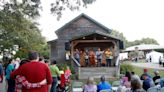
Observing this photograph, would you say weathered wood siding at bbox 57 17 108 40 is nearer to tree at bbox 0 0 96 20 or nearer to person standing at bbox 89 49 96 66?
person standing at bbox 89 49 96 66

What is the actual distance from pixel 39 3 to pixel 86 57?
13.5 m

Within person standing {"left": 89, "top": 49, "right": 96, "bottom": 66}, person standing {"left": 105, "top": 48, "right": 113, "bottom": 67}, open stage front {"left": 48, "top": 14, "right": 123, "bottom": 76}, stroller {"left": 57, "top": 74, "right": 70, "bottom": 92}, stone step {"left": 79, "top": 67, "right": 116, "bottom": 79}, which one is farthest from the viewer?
open stage front {"left": 48, "top": 14, "right": 123, "bottom": 76}

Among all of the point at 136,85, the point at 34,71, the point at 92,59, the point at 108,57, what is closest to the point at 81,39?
the point at 92,59

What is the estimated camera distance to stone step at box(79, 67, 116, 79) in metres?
32.0

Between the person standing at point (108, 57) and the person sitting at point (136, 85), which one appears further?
the person standing at point (108, 57)

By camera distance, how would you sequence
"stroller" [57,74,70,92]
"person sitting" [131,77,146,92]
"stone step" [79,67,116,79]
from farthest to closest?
1. "stone step" [79,67,116,79]
2. "stroller" [57,74,70,92]
3. "person sitting" [131,77,146,92]

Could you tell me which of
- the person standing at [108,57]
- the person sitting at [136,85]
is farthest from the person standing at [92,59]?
the person sitting at [136,85]

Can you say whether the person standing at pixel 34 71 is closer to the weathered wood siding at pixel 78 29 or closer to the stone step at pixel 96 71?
the stone step at pixel 96 71

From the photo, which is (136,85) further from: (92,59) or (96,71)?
(92,59)

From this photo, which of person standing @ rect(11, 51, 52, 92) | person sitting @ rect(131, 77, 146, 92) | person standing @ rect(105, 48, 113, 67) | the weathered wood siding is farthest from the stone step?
person standing @ rect(11, 51, 52, 92)

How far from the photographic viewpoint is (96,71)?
106 ft

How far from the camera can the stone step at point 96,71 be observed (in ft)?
105

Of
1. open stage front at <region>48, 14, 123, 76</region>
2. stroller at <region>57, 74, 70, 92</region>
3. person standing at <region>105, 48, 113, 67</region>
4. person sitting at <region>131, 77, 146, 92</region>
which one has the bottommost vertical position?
stroller at <region>57, 74, 70, 92</region>

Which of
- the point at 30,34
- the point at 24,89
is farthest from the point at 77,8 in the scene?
the point at 30,34
